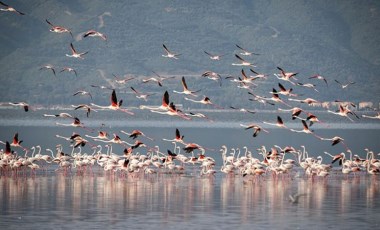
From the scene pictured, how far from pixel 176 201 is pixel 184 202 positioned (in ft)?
0.92

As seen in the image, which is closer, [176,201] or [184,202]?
[184,202]

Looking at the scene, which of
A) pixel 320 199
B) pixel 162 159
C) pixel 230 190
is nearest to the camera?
pixel 320 199

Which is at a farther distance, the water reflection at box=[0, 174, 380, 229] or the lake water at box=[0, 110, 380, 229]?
the water reflection at box=[0, 174, 380, 229]

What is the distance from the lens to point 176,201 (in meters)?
31.0

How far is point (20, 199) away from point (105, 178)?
308 inches

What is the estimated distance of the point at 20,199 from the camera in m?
30.7

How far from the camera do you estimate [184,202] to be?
30781 mm

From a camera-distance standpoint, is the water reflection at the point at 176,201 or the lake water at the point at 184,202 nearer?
the lake water at the point at 184,202

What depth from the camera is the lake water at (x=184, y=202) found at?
86.9 feet

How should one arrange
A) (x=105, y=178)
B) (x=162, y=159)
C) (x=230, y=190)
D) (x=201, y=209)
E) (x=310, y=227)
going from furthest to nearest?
(x=162, y=159)
(x=105, y=178)
(x=230, y=190)
(x=201, y=209)
(x=310, y=227)

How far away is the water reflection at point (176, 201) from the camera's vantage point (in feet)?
88.5

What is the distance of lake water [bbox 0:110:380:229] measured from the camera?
26.5m

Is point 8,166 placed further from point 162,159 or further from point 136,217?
point 136,217

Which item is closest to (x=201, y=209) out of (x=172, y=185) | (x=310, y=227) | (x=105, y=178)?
(x=310, y=227)
